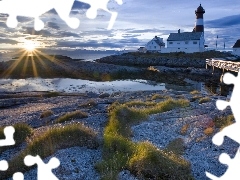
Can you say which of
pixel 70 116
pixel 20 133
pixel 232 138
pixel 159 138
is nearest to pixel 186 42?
pixel 70 116

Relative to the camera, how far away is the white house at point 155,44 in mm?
105062

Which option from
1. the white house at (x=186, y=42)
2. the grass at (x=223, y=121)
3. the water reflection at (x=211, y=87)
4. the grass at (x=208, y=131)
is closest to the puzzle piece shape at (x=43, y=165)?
the grass at (x=208, y=131)

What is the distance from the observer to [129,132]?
1451 centimetres

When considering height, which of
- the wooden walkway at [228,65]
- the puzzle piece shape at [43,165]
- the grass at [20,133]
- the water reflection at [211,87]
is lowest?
the water reflection at [211,87]

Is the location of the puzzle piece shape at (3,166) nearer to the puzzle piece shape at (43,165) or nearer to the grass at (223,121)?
the puzzle piece shape at (43,165)

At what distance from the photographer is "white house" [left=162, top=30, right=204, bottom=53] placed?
3312 inches

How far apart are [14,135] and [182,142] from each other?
712 centimetres

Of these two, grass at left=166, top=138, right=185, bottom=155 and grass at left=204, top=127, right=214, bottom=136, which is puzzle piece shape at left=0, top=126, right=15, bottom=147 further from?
grass at left=204, top=127, right=214, bottom=136

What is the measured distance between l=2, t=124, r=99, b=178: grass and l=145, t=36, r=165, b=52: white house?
94.7 meters

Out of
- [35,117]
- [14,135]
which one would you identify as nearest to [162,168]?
[14,135]

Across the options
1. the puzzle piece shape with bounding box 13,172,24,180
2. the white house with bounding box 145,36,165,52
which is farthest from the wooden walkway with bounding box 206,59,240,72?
the white house with bounding box 145,36,165,52

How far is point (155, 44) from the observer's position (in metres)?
106

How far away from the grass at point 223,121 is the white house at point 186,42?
7058 cm

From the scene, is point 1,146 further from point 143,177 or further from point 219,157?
point 219,157
